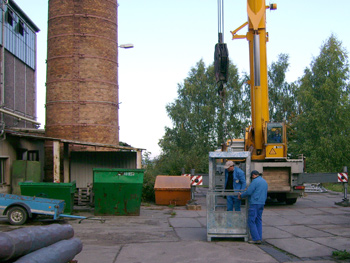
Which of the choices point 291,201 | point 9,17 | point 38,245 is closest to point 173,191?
point 291,201

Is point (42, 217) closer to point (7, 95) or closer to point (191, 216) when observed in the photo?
point (191, 216)

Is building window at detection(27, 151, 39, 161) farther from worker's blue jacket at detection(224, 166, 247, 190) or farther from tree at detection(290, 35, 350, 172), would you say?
tree at detection(290, 35, 350, 172)

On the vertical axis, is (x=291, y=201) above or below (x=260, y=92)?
below

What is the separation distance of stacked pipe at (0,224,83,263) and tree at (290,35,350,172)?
107ft

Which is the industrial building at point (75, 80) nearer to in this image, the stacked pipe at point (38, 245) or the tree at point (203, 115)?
the stacked pipe at point (38, 245)

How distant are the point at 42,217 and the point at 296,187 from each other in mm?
9288

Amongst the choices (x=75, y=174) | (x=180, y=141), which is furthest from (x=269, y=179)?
A: (x=180, y=141)

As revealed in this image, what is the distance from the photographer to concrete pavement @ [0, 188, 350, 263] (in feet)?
25.7

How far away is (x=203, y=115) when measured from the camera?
44781mm

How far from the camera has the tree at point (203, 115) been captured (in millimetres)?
44750

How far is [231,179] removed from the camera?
1092cm

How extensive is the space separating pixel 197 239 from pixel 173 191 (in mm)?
7508

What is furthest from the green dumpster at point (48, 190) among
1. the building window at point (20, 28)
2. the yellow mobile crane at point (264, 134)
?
the building window at point (20, 28)

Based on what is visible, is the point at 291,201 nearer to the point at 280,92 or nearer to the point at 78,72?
the point at 78,72
